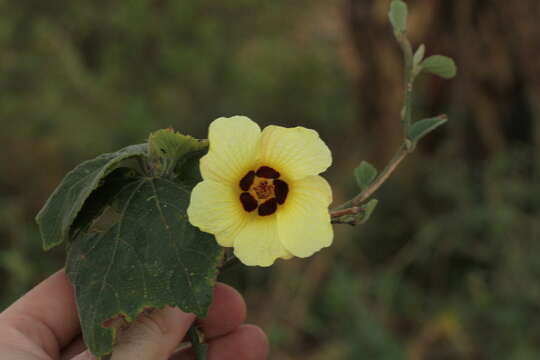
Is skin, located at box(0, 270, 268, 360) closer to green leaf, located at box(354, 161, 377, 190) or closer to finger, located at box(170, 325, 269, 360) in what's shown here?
finger, located at box(170, 325, 269, 360)

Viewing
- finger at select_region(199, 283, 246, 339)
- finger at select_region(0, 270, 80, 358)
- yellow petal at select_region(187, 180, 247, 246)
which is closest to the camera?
yellow petal at select_region(187, 180, 247, 246)

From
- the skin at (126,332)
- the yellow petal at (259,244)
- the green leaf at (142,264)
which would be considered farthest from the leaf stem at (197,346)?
the yellow petal at (259,244)

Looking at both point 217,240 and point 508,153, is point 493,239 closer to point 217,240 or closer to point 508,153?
point 508,153

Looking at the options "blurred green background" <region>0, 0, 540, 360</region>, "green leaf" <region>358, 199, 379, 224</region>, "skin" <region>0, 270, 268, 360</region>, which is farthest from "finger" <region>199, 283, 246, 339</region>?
"blurred green background" <region>0, 0, 540, 360</region>

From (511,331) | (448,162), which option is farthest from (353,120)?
(511,331)

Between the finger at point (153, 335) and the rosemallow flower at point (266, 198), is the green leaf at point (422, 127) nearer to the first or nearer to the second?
the rosemallow flower at point (266, 198)

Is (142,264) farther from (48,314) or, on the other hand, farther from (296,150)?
(48,314)
